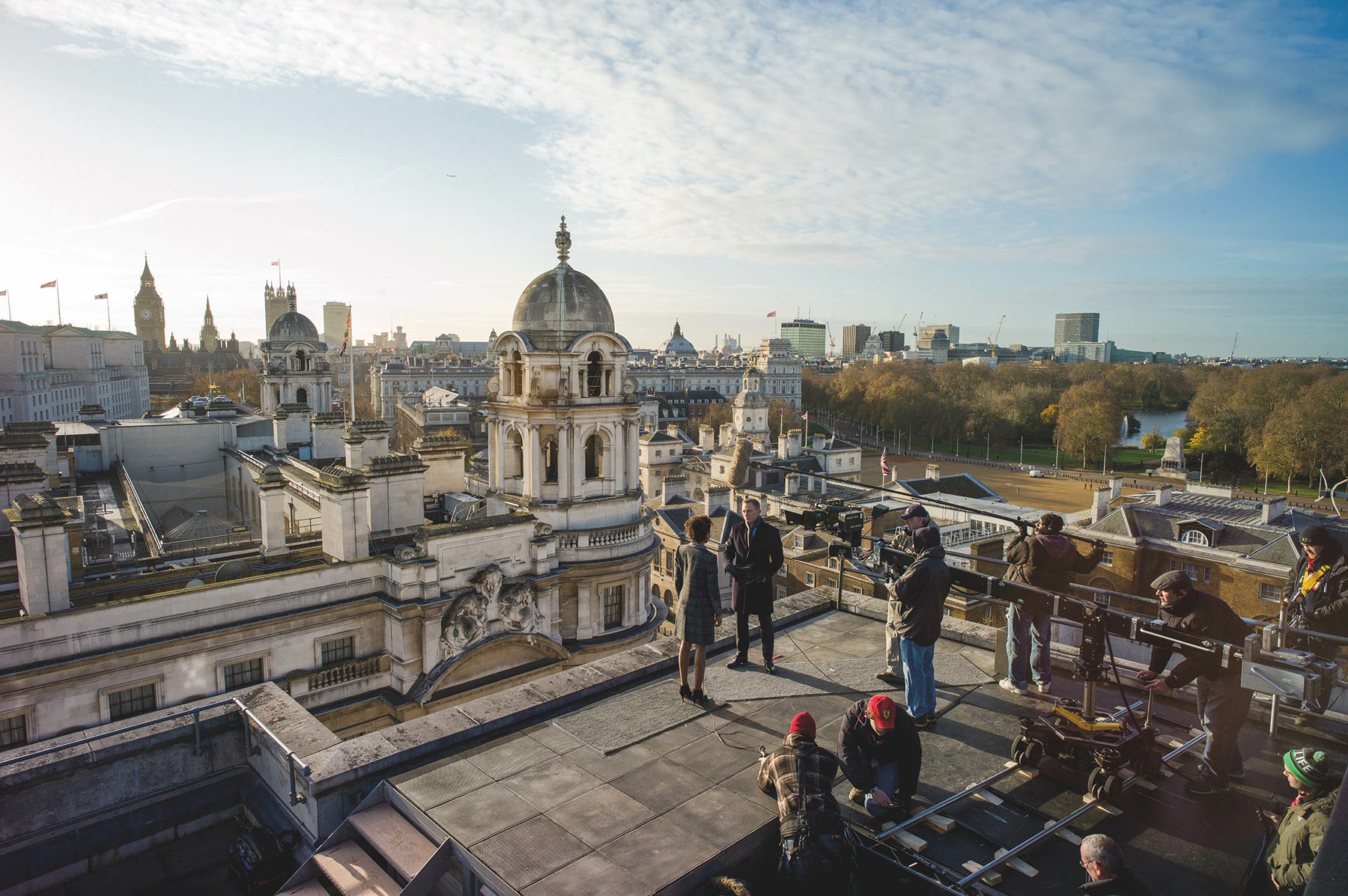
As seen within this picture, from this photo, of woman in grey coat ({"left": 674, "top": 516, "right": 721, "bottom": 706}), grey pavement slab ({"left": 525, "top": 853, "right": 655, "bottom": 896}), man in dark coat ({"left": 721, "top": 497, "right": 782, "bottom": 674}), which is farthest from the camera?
man in dark coat ({"left": 721, "top": 497, "right": 782, "bottom": 674})

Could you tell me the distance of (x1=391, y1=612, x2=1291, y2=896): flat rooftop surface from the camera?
20.2ft

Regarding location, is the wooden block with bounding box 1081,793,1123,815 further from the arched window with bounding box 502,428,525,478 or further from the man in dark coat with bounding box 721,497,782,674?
the arched window with bounding box 502,428,525,478

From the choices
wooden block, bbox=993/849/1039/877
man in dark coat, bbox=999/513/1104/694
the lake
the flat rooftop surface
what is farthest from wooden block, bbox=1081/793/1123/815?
the lake

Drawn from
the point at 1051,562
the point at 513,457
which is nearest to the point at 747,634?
the point at 1051,562

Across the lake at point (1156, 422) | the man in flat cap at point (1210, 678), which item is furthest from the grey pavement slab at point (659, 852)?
the lake at point (1156, 422)

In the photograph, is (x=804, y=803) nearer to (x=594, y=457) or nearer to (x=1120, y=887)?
(x=1120, y=887)

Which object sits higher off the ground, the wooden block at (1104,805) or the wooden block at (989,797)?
the wooden block at (1104,805)

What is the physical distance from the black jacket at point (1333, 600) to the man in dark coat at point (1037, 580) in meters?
2.11

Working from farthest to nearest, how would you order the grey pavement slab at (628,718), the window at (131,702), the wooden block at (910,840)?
1. the window at (131,702)
2. the grey pavement slab at (628,718)
3. the wooden block at (910,840)

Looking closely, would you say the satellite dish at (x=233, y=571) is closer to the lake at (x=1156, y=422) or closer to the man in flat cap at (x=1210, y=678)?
the man in flat cap at (x=1210, y=678)

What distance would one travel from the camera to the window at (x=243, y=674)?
1552cm

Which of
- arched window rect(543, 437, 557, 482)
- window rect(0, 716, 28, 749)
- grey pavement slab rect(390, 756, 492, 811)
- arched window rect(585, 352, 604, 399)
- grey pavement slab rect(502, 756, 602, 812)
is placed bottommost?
window rect(0, 716, 28, 749)

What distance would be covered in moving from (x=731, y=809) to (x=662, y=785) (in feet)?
2.43

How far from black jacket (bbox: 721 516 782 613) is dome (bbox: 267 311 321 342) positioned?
37.2 meters
